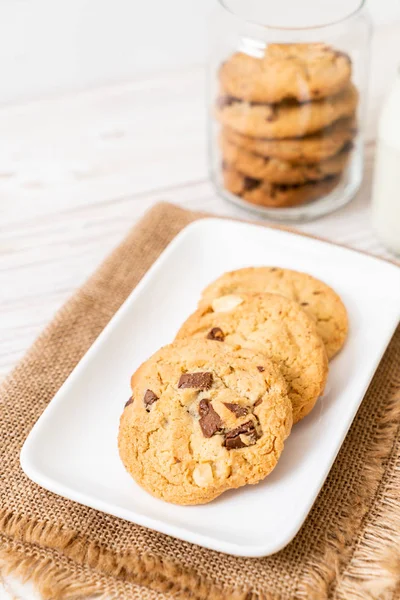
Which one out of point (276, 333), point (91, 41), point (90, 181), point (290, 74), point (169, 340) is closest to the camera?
point (276, 333)

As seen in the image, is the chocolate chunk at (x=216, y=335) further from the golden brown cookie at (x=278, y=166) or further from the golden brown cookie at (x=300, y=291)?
the golden brown cookie at (x=278, y=166)

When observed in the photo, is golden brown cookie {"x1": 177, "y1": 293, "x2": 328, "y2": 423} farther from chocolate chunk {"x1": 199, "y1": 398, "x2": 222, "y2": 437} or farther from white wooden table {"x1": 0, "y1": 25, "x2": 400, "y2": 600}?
white wooden table {"x1": 0, "y1": 25, "x2": 400, "y2": 600}

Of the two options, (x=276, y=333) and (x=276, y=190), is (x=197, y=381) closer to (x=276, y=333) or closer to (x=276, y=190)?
(x=276, y=333)

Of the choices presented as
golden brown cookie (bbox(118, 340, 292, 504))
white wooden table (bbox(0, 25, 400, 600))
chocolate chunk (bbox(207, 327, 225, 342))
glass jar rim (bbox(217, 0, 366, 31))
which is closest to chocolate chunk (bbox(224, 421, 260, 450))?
golden brown cookie (bbox(118, 340, 292, 504))

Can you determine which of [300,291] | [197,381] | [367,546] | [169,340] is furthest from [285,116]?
[367,546]

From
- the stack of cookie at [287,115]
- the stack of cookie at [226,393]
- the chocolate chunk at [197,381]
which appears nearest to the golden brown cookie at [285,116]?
the stack of cookie at [287,115]

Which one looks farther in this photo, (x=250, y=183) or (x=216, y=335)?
(x=250, y=183)

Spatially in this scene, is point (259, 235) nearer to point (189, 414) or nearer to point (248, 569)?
point (189, 414)
